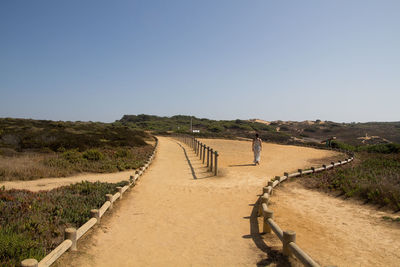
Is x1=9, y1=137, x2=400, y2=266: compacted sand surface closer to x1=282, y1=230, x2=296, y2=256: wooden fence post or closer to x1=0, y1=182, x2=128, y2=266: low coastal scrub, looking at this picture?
x1=282, y1=230, x2=296, y2=256: wooden fence post

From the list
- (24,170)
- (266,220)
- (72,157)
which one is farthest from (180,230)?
(72,157)

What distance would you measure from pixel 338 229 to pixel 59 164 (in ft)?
41.0

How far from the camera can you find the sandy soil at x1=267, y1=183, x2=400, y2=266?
441 centimetres

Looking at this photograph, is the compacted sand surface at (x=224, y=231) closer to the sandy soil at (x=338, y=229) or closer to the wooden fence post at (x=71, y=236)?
the sandy soil at (x=338, y=229)

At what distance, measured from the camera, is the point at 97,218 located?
18.3 feet

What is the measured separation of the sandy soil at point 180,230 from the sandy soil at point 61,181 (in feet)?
7.88

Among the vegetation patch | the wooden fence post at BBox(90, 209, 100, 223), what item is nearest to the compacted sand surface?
the wooden fence post at BBox(90, 209, 100, 223)

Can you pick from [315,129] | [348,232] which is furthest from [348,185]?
[315,129]

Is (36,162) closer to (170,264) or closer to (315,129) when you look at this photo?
(170,264)

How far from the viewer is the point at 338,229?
5.74 meters

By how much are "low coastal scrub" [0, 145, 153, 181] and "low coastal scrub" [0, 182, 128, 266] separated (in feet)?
10.9

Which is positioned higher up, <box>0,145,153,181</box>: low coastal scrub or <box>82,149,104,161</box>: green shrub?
<box>82,149,104,161</box>: green shrub

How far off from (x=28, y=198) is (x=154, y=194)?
3571mm

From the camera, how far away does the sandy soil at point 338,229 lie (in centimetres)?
441
